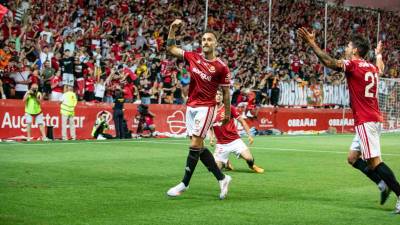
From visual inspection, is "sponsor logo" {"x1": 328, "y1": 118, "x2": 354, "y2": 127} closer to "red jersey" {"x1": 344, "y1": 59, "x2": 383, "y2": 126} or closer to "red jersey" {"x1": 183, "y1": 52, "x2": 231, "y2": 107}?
"red jersey" {"x1": 183, "y1": 52, "x2": 231, "y2": 107}

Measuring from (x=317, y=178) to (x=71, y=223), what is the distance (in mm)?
6629

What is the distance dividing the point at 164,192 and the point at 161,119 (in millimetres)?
17055

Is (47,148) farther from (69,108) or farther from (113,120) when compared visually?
(113,120)

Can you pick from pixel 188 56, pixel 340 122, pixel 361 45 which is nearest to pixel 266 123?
pixel 340 122

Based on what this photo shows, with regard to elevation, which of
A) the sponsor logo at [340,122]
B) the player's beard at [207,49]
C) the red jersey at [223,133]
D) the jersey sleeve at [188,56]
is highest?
the player's beard at [207,49]

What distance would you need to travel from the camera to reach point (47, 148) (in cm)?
1898

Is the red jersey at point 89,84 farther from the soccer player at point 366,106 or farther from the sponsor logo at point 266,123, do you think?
the soccer player at point 366,106

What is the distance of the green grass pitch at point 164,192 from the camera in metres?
8.06

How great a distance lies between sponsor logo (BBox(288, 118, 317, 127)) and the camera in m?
33.0

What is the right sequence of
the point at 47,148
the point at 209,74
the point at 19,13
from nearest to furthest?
the point at 209,74 → the point at 47,148 → the point at 19,13

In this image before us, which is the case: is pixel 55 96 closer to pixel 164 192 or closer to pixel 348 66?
pixel 164 192

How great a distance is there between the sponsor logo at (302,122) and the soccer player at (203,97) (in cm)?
2317

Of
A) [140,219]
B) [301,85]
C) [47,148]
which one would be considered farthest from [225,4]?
[140,219]

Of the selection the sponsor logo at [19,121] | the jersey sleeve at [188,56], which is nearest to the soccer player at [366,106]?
the jersey sleeve at [188,56]
